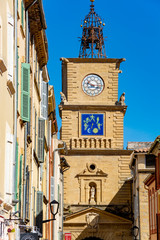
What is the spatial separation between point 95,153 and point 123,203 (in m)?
5.34

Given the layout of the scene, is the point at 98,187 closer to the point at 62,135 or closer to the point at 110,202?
the point at 110,202

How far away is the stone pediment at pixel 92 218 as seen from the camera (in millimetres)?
62438

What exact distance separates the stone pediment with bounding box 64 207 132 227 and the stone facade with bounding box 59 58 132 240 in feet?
0.36

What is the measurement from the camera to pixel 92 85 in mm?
66875

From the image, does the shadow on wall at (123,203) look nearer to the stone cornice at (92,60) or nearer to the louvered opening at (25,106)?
the stone cornice at (92,60)

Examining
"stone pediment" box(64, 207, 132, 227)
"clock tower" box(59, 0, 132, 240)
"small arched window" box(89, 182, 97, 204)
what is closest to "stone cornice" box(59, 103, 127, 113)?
"clock tower" box(59, 0, 132, 240)

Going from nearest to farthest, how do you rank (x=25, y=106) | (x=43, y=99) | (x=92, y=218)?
(x=25, y=106)
(x=43, y=99)
(x=92, y=218)

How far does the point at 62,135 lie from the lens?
214 feet

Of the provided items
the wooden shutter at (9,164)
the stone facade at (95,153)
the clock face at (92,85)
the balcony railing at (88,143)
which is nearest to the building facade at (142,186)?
the stone facade at (95,153)

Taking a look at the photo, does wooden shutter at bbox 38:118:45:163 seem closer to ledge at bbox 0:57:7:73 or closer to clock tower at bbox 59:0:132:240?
ledge at bbox 0:57:7:73

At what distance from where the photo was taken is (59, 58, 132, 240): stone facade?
63.3 meters

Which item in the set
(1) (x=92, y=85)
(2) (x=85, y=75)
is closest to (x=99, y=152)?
(1) (x=92, y=85)

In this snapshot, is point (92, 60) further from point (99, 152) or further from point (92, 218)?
point (92, 218)

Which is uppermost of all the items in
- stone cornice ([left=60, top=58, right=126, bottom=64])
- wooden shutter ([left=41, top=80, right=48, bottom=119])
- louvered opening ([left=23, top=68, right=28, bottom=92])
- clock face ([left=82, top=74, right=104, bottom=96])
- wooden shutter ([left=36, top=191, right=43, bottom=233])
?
stone cornice ([left=60, top=58, right=126, bottom=64])
